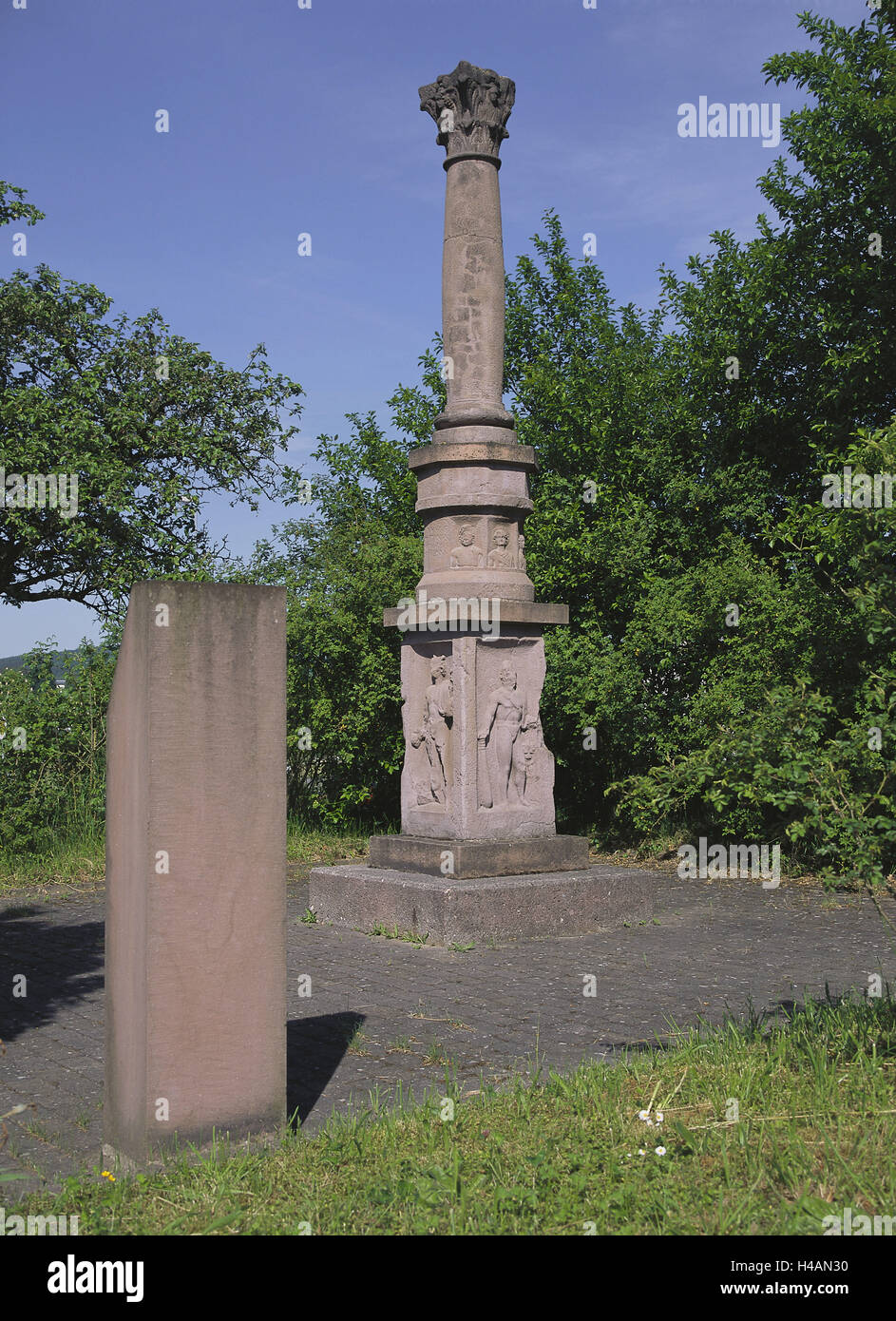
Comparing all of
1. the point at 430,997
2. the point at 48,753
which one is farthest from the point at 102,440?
the point at 430,997

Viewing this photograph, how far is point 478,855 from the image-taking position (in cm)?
907

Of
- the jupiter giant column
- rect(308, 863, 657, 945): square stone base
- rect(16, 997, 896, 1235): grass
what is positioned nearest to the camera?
rect(16, 997, 896, 1235): grass

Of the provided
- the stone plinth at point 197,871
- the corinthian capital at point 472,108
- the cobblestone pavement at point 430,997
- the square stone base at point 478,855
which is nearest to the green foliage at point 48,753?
the cobblestone pavement at point 430,997

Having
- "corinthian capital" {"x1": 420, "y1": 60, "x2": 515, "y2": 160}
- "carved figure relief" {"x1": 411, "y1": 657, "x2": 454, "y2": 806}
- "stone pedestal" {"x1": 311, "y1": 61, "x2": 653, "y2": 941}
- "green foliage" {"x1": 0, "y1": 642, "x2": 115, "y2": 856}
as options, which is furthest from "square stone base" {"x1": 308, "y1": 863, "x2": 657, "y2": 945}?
"corinthian capital" {"x1": 420, "y1": 60, "x2": 515, "y2": 160}

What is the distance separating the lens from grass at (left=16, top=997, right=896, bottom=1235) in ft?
11.5

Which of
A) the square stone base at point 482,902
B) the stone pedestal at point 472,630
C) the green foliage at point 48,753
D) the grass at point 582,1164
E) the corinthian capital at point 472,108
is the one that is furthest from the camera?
the green foliage at point 48,753

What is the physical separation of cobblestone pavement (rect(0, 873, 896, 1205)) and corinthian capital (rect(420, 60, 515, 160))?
20.6 feet

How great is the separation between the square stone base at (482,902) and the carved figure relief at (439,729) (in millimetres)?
713

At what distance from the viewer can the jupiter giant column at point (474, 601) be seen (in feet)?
Result: 31.0

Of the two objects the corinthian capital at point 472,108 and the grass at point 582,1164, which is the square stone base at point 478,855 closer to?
the grass at point 582,1164

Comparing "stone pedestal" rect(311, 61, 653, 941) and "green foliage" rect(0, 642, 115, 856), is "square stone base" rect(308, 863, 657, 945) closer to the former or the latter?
"stone pedestal" rect(311, 61, 653, 941)

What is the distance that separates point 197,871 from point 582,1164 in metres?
1.57

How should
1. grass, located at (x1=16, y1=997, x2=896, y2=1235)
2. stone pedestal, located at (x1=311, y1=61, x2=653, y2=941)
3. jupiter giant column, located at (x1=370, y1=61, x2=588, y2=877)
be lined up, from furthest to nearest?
1. jupiter giant column, located at (x1=370, y1=61, x2=588, y2=877)
2. stone pedestal, located at (x1=311, y1=61, x2=653, y2=941)
3. grass, located at (x1=16, y1=997, x2=896, y2=1235)
